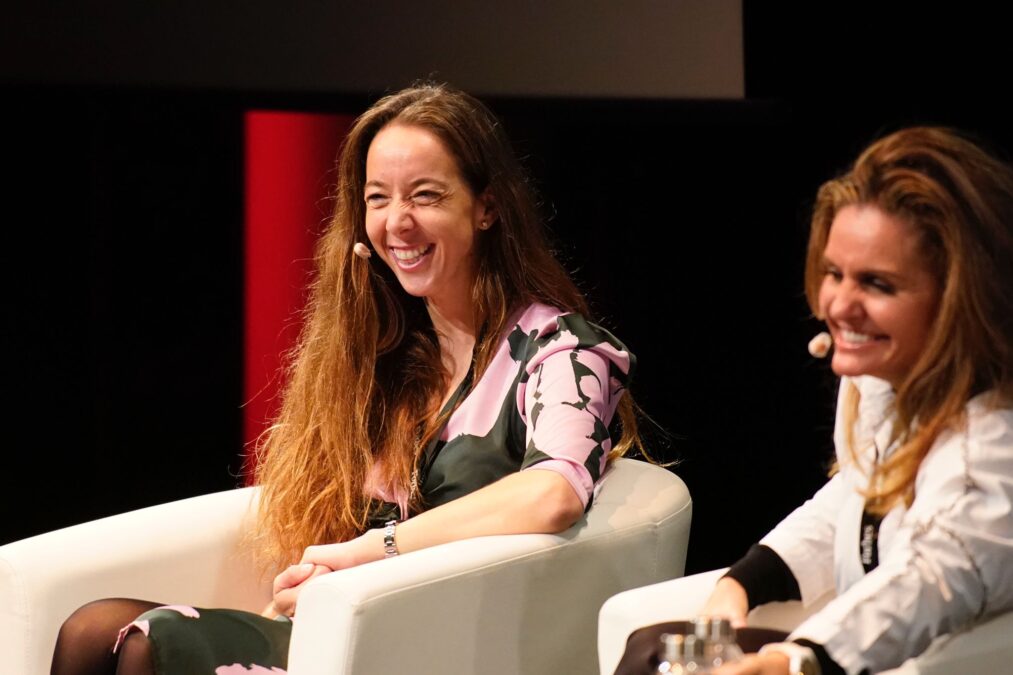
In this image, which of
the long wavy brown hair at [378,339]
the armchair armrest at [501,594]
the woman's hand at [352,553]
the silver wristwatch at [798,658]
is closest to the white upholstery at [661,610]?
the armchair armrest at [501,594]

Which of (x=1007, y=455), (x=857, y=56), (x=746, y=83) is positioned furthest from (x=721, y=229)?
(x=1007, y=455)

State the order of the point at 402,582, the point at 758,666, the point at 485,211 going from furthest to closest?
the point at 485,211
the point at 402,582
the point at 758,666

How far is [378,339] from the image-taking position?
253 cm

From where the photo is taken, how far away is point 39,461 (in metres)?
3.66

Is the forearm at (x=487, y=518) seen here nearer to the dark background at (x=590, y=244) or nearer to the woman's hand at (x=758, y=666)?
the woman's hand at (x=758, y=666)

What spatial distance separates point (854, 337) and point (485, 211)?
890 mm

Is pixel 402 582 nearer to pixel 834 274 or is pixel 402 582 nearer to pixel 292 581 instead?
pixel 292 581

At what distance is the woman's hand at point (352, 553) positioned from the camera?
7.19 ft

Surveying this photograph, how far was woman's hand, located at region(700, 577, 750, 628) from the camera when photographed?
70.4 inches

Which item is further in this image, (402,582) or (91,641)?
(91,641)

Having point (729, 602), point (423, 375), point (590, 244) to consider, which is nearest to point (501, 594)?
point (729, 602)

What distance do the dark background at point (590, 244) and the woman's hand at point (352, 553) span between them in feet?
3.52

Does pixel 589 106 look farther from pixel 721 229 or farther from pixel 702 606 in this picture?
pixel 702 606

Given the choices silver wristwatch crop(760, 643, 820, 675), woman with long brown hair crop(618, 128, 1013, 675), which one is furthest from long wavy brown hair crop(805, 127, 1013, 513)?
silver wristwatch crop(760, 643, 820, 675)
